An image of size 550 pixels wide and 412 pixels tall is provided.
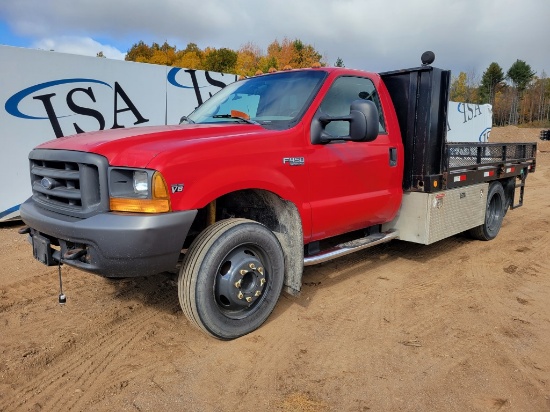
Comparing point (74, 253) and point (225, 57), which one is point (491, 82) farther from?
point (74, 253)

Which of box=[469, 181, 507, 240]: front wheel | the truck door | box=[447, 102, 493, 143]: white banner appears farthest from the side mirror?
box=[447, 102, 493, 143]: white banner

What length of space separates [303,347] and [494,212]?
15.8 feet

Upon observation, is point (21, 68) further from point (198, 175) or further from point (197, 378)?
point (197, 378)

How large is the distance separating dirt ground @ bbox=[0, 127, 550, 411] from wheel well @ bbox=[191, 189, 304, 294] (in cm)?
43

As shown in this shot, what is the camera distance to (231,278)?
10.5 ft

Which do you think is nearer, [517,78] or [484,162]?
[484,162]

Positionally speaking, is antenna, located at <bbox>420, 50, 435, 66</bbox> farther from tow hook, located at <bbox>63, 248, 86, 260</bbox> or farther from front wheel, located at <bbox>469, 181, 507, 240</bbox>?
tow hook, located at <bbox>63, 248, 86, 260</bbox>

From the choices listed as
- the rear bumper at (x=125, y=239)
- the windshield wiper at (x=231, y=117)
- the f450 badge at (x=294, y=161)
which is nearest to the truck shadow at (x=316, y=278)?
the rear bumper at (x=125, y=239)

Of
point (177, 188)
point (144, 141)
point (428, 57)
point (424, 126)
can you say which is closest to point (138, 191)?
point (177, 188)

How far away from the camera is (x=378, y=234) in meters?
4.90

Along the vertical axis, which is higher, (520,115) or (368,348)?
(520,115)

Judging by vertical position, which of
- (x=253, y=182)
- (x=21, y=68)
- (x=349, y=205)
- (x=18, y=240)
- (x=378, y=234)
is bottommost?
(x=18, y=240)

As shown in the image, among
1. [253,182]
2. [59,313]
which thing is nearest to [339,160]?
[253,182]

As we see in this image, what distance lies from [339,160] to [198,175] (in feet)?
4.90
